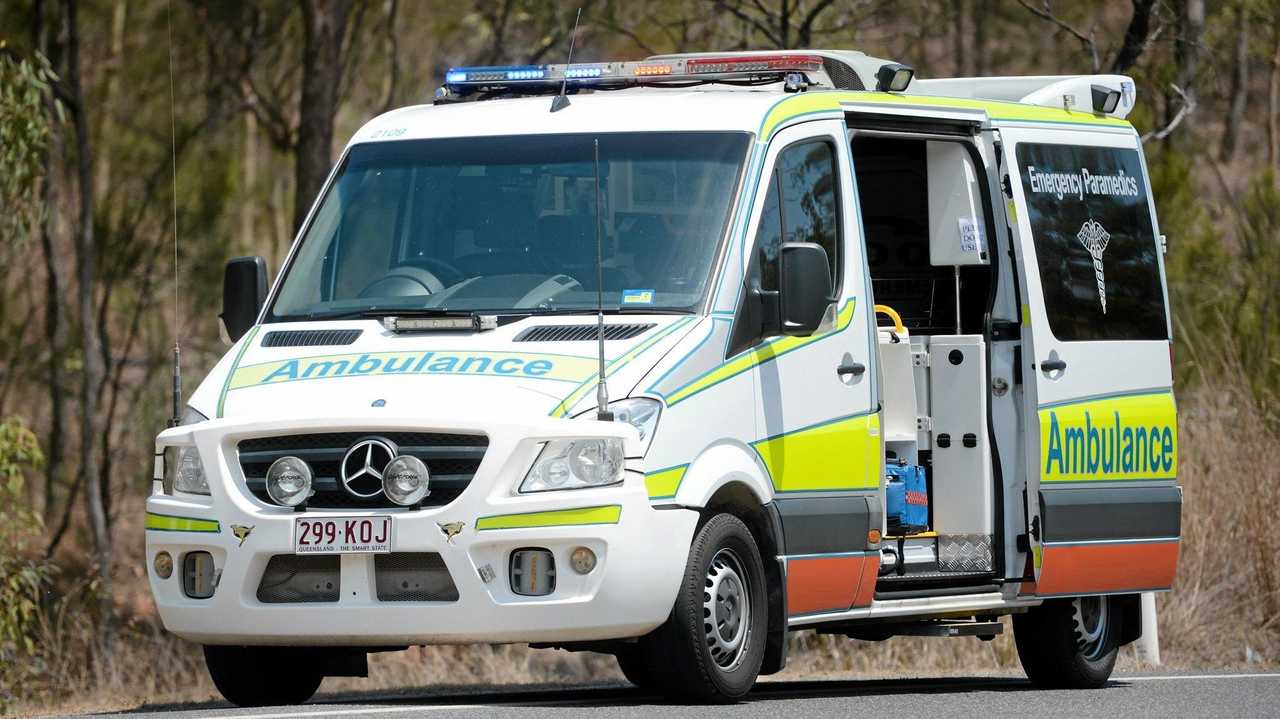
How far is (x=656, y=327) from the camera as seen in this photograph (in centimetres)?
873

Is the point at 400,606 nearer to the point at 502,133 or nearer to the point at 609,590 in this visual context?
the point at 609,590

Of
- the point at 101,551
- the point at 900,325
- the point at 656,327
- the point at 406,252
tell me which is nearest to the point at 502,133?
the point at 406,252

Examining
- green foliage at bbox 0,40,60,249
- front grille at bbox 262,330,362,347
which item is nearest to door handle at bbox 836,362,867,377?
front grille at bbox 262,330,362,347

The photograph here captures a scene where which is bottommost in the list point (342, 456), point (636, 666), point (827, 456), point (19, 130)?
point (636, 666)

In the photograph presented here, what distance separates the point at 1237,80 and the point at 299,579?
863 inches

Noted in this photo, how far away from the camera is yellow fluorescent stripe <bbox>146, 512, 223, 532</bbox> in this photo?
8.53m

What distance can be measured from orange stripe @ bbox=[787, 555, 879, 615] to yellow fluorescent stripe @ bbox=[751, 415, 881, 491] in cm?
29

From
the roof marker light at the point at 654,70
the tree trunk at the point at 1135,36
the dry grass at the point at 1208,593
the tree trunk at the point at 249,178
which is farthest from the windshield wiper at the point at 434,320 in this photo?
the tree trunk at the point at 249,178

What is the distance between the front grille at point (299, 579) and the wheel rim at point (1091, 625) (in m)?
4.27

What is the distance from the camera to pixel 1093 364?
1091 centimetres

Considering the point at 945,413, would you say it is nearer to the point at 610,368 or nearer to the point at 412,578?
the point at 610,368

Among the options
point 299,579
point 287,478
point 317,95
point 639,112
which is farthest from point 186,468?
point 317,95

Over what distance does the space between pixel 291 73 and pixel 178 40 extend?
1475 millimetres

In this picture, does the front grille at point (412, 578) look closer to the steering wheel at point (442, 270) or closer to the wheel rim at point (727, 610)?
the wheel rim at point (727, 610)
